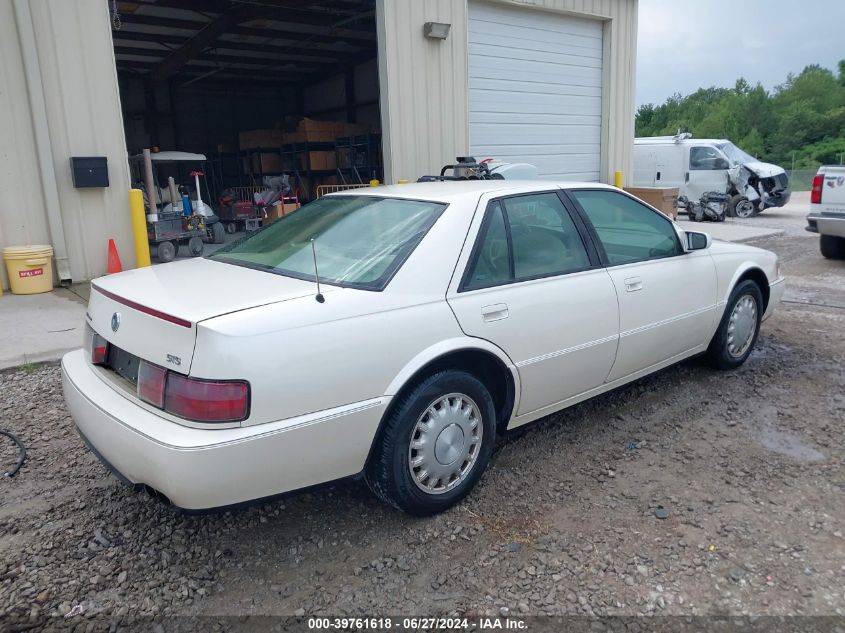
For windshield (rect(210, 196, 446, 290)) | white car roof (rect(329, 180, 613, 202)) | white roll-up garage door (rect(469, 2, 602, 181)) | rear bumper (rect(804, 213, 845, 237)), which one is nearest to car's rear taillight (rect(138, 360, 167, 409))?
windshield (rect(210, 196, 446, 290))

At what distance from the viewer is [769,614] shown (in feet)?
8.36

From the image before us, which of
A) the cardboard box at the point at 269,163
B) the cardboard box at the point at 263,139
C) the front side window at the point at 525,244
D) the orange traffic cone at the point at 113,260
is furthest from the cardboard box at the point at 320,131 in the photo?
the front side window at the point at 525,244

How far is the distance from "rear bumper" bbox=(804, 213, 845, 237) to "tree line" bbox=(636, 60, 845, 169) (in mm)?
37009

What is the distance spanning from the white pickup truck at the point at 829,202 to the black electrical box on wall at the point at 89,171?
9.12 meters

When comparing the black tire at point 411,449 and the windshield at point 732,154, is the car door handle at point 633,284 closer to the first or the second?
the black tire at point 411,449

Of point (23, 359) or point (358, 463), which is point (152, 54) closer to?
point (23, 359)

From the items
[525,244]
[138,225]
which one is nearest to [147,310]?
A: [525,244]

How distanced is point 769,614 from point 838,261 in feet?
30.7

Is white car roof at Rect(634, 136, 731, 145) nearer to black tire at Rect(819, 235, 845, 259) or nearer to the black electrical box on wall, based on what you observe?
black tire at Rect(819, 235, 845, 259)

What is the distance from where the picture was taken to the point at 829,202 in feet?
30.8

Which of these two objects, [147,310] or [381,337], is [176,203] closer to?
[147,310]

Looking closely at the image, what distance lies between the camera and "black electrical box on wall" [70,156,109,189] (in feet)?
25.3

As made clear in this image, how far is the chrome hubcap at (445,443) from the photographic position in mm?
3061

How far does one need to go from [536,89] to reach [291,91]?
10396mm
